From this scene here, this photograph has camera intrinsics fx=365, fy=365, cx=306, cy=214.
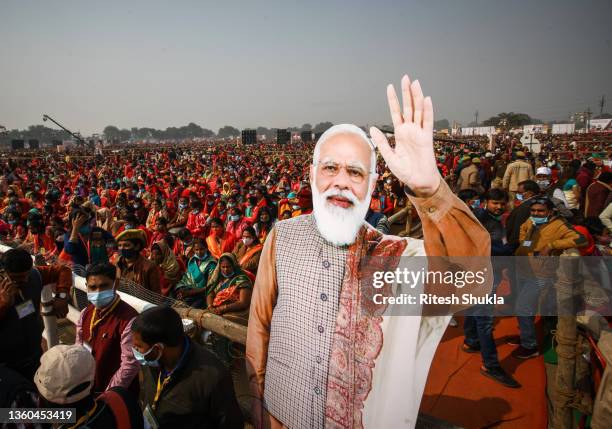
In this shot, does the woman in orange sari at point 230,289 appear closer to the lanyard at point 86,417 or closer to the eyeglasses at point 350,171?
the lanyard at point 86,417

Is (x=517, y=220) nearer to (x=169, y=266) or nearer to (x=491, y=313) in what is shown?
(x=491, y=313)

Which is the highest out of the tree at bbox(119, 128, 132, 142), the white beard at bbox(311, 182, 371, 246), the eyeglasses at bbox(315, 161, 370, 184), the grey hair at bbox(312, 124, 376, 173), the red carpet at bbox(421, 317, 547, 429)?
the tree at bbox(119, 128, 132, 142)

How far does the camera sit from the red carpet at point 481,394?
3.30 metres

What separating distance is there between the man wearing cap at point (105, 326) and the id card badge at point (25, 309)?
0.53 meters

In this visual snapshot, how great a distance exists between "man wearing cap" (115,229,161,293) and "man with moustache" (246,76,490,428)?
2594 mm

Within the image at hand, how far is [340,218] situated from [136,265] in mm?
3171

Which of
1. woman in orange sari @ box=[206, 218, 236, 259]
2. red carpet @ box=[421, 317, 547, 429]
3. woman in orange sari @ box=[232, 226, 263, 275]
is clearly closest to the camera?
red carpet @ box=[421, 317, 547, 429]

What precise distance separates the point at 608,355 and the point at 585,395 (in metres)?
0.38

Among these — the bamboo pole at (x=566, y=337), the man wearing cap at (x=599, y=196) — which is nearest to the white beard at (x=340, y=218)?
the bamboo pole at (x=566, y=337)

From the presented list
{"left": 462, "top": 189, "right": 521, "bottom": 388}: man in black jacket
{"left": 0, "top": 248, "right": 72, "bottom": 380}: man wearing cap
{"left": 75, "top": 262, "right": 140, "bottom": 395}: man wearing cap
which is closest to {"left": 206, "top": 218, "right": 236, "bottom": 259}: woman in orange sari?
{"left": 0, "top": 248, "right": 72, "bottom": 380}: man wearing cap

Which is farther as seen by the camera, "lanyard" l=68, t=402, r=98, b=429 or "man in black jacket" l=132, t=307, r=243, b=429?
"man in black jacket" l=132, t=307, r=243, b=429

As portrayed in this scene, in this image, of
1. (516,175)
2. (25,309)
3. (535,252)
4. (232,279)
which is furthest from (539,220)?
(516,175)

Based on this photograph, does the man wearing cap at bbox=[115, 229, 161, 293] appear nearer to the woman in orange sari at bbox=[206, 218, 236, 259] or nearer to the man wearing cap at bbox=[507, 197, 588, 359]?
the woman in orange sari at bbox=[206, 218, 236, 259]

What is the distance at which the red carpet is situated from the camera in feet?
10.8
